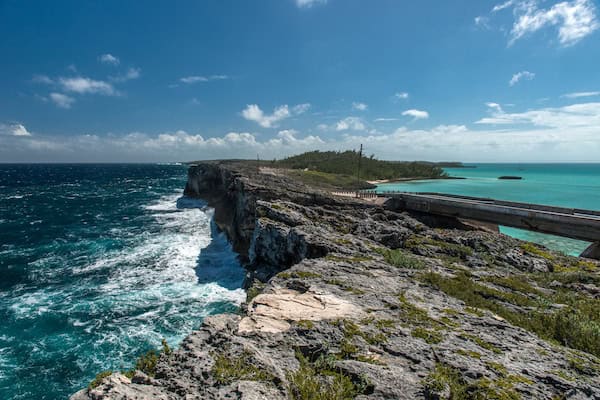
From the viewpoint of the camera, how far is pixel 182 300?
24594 millimetres

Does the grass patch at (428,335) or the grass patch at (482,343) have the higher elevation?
the grass patch at (428,335)

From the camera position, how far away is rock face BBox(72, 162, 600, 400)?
5.82 metres

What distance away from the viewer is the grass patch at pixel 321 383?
18.5 ft

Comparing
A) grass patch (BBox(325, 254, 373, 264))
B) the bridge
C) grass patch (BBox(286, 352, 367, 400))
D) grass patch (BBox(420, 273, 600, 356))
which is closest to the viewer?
grass patch (BBox(286, 352, 367, 400))

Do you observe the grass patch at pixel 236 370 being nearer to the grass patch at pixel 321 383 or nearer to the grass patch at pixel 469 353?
the grass patch at pixel 321 383

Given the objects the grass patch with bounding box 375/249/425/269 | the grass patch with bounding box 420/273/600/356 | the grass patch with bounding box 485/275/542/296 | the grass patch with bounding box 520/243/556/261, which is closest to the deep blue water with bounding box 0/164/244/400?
the grass patch with bounding box 375/249/425/269

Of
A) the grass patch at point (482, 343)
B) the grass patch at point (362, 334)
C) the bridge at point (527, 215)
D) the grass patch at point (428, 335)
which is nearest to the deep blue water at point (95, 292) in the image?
the grass patch at point (362, 334)

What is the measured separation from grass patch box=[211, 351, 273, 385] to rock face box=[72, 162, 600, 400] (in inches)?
0.9

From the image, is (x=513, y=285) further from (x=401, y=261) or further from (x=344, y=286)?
(x=344, y=286)

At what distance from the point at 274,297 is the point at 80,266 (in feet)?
105

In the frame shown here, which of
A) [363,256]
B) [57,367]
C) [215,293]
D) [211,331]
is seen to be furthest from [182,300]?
[211,331]

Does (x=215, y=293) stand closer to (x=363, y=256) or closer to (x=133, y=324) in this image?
(x=133, y=324)

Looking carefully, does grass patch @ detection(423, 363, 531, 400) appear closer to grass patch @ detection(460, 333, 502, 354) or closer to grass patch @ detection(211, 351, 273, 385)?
grass patch @ detection(460, 333, 502, 354)

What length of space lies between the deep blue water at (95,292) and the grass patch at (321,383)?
16028mm
